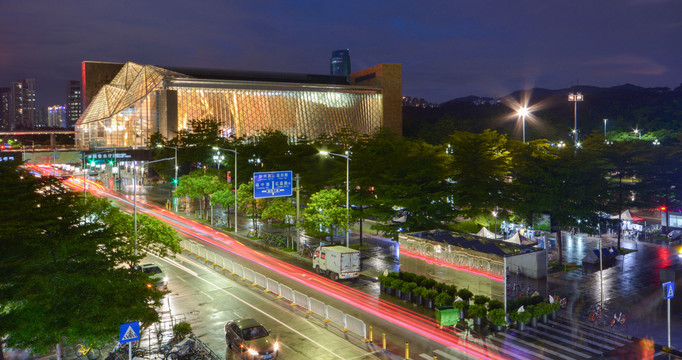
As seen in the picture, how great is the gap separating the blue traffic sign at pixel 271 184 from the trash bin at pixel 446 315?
22750mm

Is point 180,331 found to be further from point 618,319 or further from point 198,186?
point 198,186

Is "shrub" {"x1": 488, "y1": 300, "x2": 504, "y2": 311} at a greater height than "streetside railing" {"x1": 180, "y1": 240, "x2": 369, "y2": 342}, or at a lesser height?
greater

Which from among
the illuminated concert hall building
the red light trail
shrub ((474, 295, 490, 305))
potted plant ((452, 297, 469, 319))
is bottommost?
the red light trail

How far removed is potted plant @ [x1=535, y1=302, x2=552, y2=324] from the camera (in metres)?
25.1

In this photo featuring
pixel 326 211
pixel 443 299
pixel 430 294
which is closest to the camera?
pixel 443 299

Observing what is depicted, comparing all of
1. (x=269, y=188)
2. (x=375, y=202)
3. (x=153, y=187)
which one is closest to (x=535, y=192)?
(x=375, y=202)

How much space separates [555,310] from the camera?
25734 mm

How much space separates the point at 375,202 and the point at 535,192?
12.7m

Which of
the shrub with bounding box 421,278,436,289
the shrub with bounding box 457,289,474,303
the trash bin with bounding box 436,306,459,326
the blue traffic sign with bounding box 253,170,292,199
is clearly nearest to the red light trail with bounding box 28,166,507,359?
the trash bin with bounding box 436,306,459,326

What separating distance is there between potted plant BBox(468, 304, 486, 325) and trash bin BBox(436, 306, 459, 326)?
74 cm

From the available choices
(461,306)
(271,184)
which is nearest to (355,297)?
(461,306)

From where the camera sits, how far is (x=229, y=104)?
11469cm

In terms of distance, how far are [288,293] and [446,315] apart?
922 centimetres

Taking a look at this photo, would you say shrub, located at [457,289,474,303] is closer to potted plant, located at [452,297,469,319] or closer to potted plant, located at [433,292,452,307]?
potted plant, located at [433,292,452,307]
